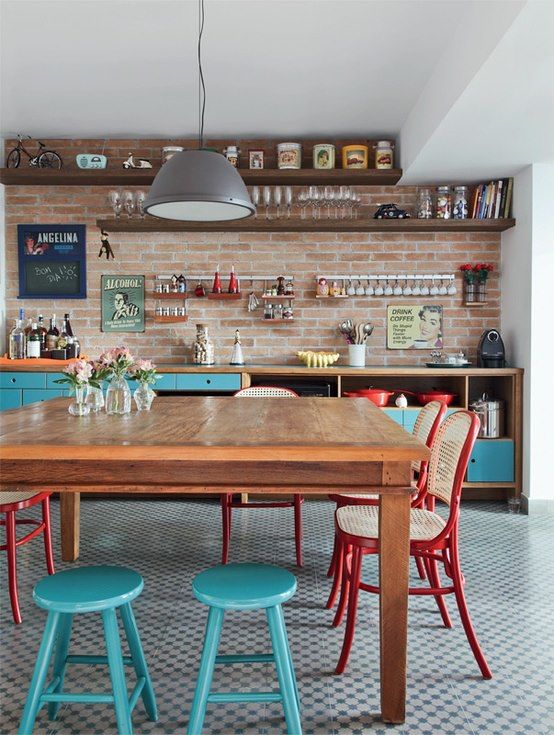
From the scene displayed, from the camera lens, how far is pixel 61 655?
206 cm

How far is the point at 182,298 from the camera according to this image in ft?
18.0

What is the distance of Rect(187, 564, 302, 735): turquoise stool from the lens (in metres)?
1.79

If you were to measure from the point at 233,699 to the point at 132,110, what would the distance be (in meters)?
4.23

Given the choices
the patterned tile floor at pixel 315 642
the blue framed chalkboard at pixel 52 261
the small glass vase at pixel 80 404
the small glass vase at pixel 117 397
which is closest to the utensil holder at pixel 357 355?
the patterned tile floor at pixel 315 642

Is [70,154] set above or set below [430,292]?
above

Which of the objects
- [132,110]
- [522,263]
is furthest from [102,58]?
[522,263]

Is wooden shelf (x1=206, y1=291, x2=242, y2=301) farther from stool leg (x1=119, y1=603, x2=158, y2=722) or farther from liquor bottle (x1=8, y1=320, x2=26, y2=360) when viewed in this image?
stool leg (x1=119, y1=603, x2=158, y2=722)

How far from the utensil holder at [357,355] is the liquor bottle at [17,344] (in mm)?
2663

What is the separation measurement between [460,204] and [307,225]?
4.10 feet

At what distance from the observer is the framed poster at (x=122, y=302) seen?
5.55 meters

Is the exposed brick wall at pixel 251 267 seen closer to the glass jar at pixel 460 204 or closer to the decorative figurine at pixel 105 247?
the decorative figurine at pixel 105 247

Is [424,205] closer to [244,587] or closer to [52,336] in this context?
[52,336]

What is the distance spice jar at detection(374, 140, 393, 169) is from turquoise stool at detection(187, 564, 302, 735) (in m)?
4.07

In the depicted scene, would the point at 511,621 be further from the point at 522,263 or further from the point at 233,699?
the point at 522,263
